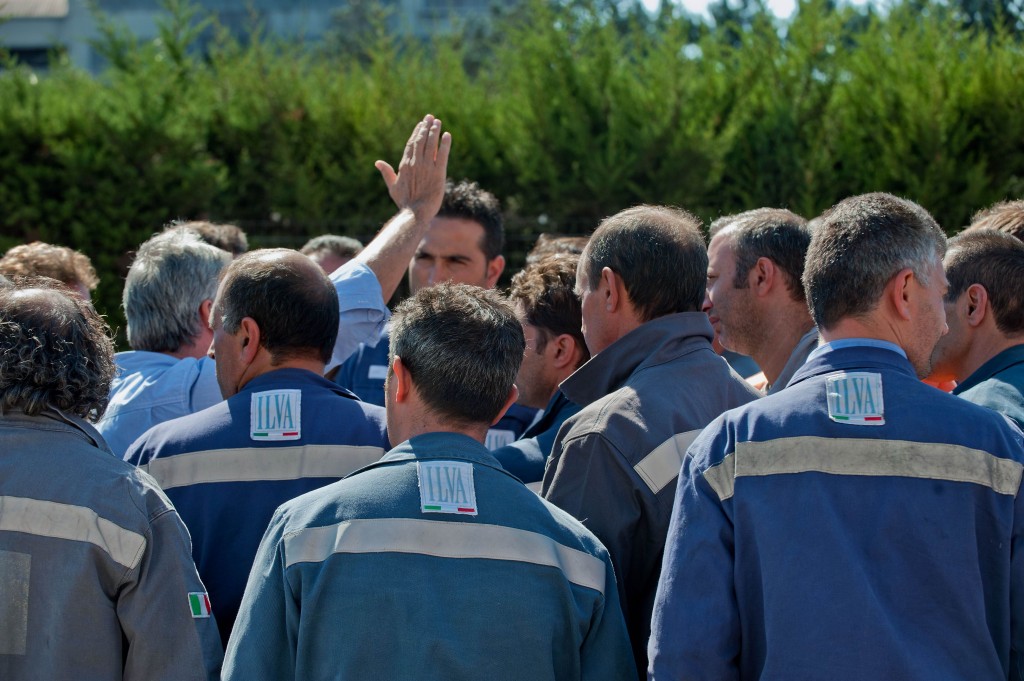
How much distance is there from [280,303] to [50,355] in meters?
0.69

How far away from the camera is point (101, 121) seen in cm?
803

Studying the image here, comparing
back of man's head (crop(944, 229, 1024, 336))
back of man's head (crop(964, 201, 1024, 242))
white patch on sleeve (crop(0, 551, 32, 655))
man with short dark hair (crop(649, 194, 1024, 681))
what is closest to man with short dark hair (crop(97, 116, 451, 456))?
white patch on sleeve (crop(0, 551, 32, 655))

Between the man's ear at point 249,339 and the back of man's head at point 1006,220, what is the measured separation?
2.63m

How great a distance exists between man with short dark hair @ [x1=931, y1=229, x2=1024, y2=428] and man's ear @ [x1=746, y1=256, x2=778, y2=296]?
2.09 feet

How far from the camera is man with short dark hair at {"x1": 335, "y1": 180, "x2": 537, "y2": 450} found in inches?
202

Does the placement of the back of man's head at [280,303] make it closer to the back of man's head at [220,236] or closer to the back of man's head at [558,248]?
the back of man's head at [558,248]

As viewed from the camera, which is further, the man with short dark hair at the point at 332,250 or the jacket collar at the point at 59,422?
the man with short dark hair at the point at 332,250

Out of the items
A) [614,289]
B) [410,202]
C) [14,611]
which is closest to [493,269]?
[410,202]

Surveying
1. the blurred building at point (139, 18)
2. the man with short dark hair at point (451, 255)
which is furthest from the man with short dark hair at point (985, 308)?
the blurred building at point (139, 18)

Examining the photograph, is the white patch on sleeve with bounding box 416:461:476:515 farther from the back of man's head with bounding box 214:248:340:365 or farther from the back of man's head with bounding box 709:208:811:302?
the back of man's head with bounding box 709:208:811:302

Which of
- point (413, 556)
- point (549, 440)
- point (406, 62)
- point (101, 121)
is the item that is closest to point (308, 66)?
point (406, 62)

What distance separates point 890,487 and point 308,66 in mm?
8409

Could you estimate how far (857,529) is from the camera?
2158 mm

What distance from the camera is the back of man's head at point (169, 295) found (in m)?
3.71
